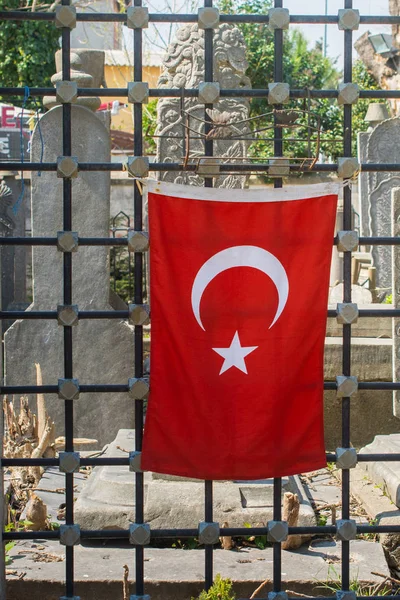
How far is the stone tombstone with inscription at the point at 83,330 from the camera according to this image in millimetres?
6973

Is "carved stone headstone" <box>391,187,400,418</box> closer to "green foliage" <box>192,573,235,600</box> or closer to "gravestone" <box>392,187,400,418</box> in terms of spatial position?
"gravestone" <box>392,187,400,418</box>

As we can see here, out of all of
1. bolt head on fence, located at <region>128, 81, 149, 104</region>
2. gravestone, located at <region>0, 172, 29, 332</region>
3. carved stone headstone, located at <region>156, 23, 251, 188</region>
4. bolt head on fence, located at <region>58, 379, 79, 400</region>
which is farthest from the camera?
gravestone, located at <region>0, 172, 29, 332</region>

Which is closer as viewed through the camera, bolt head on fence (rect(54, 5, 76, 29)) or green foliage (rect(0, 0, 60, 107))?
bolt head on fence (rect(54, 5, 76, 29))

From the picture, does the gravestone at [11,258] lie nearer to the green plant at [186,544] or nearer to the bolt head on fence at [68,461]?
the green plant at [186,544]

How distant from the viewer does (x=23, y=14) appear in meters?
3.55

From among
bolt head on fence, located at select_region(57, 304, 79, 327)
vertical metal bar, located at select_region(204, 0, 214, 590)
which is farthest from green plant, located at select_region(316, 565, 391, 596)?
bolt head on fence, located at select_region(57, 304, 79, 327)

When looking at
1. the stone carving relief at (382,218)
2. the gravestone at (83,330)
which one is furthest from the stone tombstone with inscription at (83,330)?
the stone carving relief at (382,218)

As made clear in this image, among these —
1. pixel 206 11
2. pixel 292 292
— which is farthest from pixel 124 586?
pixel 206 11

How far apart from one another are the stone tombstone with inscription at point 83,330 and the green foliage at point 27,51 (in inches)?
486

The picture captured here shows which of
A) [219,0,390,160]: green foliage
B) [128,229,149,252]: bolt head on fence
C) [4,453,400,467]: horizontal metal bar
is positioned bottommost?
[4,453,400,467]: horizontal metal bar

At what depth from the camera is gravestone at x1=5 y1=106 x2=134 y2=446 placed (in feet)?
22.9

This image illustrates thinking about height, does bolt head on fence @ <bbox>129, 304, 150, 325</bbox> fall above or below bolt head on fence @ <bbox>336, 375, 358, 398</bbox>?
above

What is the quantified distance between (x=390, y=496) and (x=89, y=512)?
1.72 meters

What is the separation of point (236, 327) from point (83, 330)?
3.57 m
